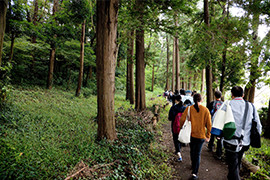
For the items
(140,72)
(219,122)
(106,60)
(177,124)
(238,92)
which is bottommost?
(177,124)

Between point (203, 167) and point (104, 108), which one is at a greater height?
point (104, 108)

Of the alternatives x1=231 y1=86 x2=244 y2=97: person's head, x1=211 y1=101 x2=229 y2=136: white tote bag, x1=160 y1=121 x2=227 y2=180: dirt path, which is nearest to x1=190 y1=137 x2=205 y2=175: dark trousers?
x1=160 y1=121 x2=227 y2=180: dirt path

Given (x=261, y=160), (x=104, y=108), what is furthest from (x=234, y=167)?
(x=104, y=108)

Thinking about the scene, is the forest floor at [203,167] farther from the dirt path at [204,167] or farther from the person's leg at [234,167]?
the person's leg at [234,167]

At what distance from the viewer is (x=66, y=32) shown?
11.9 meters

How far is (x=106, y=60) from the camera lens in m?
4.18

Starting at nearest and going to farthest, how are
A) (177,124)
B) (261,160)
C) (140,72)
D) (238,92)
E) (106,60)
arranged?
1. (238,92)
2. (106,60)
3. (177,124)
4. (261,160)
5. (140,72)

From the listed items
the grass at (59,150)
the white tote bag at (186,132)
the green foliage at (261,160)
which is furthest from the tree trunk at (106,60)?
the green foliage at (261,160)

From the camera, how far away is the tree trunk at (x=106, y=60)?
4.07m

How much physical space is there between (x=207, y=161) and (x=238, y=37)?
625 centimetres

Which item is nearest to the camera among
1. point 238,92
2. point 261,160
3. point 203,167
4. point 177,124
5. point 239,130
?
point 239,130

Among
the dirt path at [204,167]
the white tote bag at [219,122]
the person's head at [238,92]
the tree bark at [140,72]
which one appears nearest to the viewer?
the white tote bag at [219,122]

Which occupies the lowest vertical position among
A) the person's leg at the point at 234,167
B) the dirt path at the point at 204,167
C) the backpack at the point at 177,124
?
the dirt path at the point at 204,167

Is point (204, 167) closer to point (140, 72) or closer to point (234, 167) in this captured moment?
point (234, 167)
